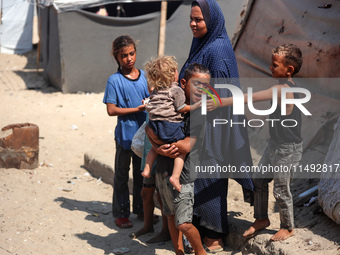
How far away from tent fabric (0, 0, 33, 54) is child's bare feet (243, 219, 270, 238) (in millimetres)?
11318

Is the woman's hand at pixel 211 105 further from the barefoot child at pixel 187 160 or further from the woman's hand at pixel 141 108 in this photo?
the woman's hand at pixel 141 108

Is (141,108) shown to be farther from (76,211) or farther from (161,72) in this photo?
(76,211)

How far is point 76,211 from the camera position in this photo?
16.1ft

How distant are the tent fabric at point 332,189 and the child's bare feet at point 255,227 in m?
0.42

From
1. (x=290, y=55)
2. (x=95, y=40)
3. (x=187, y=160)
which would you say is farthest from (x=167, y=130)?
(x=95, y=40)

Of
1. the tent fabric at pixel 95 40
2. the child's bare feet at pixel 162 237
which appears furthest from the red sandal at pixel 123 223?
the tent fabric at pixel 95 40

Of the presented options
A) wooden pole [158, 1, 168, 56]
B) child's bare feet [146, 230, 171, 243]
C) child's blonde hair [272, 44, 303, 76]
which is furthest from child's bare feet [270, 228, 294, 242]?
wooden pole [158, 1, 168, 56]

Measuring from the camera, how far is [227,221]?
3.80 meters

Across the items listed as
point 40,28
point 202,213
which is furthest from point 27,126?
point 40,28

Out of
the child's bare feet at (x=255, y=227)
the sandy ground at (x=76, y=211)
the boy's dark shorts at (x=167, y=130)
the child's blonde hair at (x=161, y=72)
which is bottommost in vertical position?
the sandy ground at (x=76, y=211)

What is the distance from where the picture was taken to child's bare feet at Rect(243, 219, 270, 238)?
3.61 m

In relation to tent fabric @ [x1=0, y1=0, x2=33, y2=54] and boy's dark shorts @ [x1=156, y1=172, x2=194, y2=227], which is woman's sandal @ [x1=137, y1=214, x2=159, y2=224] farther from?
tent fabric @ [x1=0, y1=0, x2=33, y2=54]

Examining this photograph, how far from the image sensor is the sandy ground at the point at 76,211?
357 cm

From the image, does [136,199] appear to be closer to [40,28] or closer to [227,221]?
[227,221]
